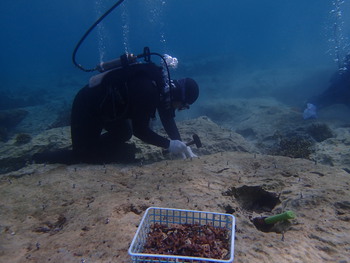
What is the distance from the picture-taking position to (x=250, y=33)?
369 ft

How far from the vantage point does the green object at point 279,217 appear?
2.54 metres

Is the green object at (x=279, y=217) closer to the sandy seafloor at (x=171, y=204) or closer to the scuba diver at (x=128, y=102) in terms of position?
the sandy seafloor at (x=171, y=204)

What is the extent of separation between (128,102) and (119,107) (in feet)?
0.94

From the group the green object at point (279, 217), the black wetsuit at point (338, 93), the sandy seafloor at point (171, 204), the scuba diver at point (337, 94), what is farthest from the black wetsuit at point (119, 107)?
the black wetsuit at point (338, 93)

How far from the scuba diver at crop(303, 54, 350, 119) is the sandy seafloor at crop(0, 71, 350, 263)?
8.02 m

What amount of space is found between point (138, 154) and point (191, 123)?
10.0 feet

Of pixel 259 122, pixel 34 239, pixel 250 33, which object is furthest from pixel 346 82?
pixel 250 33

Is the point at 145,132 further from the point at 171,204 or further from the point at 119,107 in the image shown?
the point at 171,204

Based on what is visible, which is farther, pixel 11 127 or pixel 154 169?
pixel 11 127

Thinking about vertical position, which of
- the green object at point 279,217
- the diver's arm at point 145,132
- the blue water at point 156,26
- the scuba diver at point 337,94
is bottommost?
the green object at point 279,217

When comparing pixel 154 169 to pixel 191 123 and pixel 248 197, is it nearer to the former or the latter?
pixel 248 197

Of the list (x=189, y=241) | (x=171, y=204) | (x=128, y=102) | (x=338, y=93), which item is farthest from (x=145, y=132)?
(x=338, y=93)

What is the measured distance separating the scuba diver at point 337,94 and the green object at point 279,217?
10053 mm

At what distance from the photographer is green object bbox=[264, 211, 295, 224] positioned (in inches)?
100
